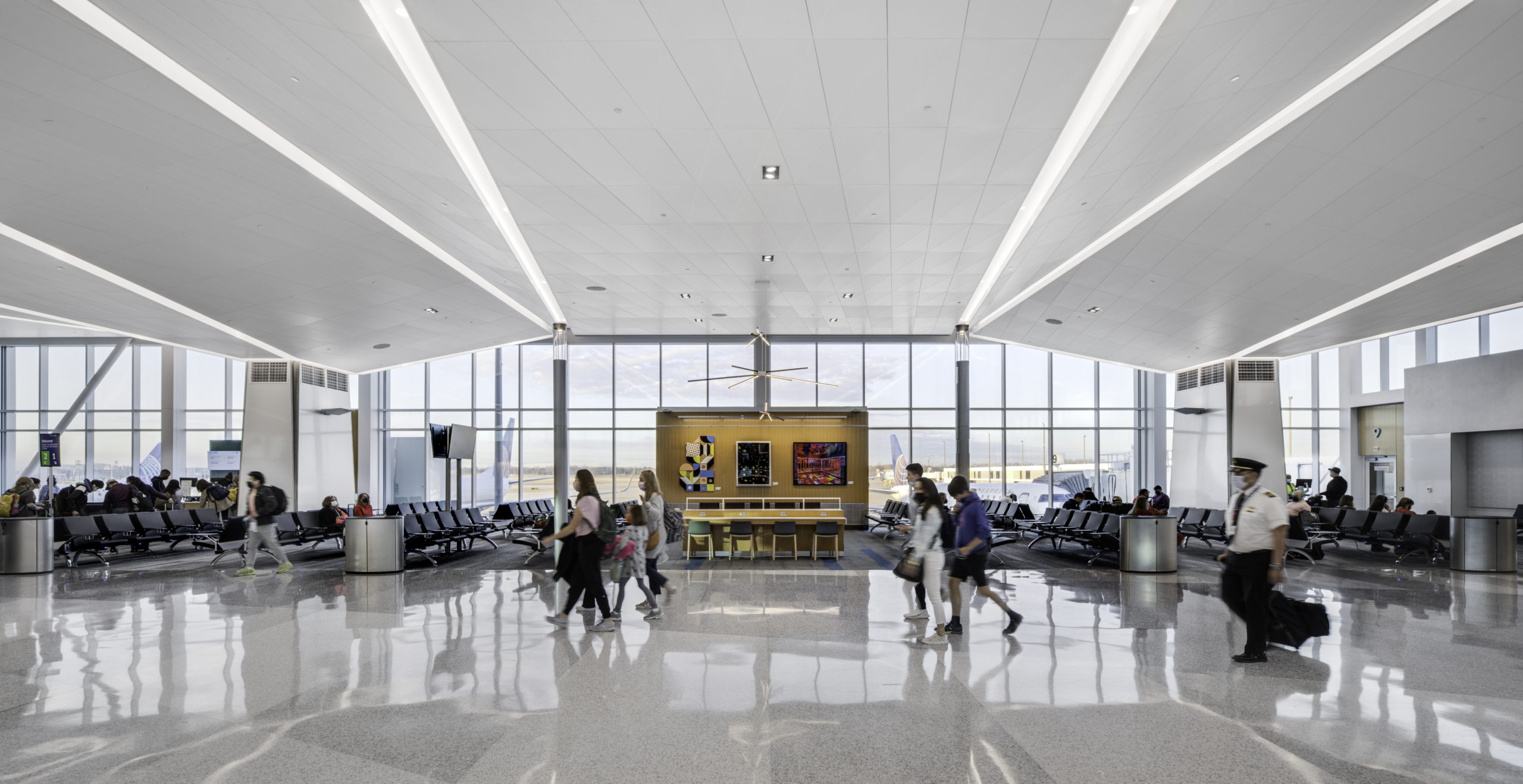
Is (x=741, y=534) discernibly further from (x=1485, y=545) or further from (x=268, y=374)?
(x=268, y=374)

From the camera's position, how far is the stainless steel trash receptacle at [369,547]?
10.2m

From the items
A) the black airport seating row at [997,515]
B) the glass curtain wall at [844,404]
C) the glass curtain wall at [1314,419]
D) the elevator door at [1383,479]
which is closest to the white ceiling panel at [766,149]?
the black airport seating row at [997,515]

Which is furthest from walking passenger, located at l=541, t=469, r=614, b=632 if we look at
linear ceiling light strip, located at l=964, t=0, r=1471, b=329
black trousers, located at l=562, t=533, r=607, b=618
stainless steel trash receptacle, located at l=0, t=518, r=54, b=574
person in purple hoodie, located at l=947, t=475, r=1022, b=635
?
stainless steel trash receptacle, located at l=0, t=518, r=54, b=574

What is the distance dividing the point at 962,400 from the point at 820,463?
4262 millimetres

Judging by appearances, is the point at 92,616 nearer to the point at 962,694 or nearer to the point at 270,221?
the point at 270,221

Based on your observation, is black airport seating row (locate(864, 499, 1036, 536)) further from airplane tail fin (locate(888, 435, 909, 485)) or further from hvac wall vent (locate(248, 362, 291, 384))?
hvac wall vent (locate(248, 362, 291, 384))

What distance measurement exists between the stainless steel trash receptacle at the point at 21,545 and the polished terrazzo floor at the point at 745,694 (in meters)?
2.77

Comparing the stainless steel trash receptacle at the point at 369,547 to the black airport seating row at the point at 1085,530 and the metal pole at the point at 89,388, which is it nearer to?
the black airport seating row at the point at 1085,530

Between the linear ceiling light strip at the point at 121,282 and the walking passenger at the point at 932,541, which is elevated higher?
the linear ceiling light strip at the point at 121,282

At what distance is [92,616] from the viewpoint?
24.0 feet

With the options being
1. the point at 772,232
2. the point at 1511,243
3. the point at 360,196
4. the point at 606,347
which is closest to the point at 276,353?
the point at 606,347

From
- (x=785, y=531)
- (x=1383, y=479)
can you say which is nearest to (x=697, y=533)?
(x=785, y=531)

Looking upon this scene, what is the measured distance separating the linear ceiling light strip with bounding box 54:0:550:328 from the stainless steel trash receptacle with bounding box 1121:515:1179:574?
9.90 metres

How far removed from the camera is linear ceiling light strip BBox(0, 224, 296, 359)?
9594 mm
